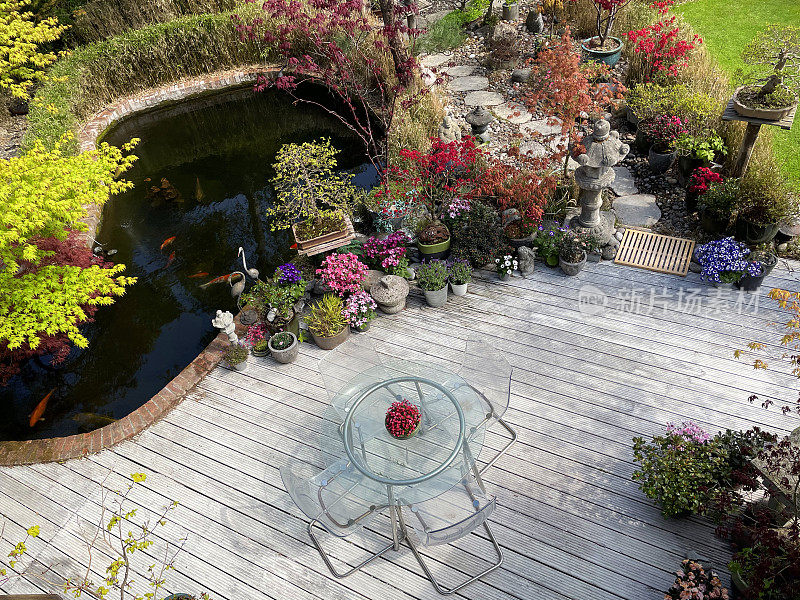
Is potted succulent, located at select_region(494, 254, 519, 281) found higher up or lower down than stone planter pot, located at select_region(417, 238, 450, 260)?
lower down

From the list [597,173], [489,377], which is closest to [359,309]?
[489,377]

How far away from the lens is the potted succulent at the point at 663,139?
6984 millimetres

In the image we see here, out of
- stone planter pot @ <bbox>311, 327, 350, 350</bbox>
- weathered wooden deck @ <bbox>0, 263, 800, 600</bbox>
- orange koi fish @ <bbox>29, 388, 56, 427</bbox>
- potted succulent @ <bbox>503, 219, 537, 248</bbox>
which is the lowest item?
orange koi fish @ <bbox>29, 388, 56, 427</bbox>

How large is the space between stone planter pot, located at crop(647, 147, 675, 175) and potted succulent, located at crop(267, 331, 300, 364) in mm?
5105

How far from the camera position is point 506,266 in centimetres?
608

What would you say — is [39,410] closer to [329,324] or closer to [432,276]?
[329,324]

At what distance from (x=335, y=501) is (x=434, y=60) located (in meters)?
9.01

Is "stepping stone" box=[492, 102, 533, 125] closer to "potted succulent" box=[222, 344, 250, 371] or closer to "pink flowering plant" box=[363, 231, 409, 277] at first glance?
"pink flowering plant" box=[363, 231, 409, 277]

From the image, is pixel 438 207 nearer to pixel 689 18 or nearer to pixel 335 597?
pixel 335 597

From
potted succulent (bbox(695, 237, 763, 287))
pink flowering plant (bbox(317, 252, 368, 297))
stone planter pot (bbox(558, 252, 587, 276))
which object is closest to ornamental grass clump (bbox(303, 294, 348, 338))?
pink flowering plant (bbox(317, 252, 368, 297))

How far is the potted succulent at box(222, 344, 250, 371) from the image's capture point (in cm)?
553

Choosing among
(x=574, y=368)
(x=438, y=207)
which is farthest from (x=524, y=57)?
(x=574, y=368)

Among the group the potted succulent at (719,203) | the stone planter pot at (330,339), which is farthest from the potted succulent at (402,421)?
the potted succulent at (719,203)

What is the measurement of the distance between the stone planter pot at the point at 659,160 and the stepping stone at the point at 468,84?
3.48 metres
